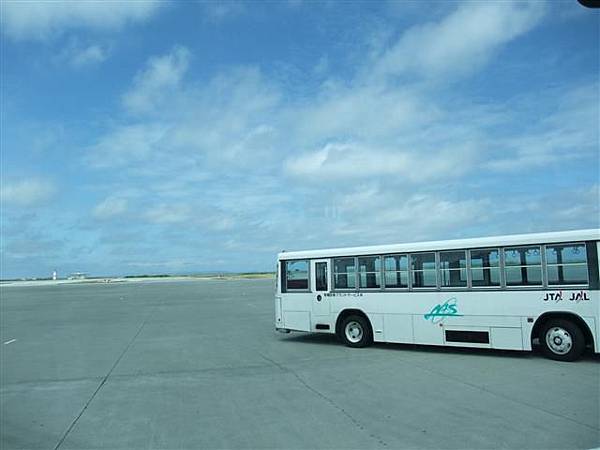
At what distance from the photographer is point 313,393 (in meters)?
8.73

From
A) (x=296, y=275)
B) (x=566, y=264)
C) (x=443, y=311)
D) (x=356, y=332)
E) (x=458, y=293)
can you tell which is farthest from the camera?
(x=296, y=275)

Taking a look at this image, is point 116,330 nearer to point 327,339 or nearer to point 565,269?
point 327,339

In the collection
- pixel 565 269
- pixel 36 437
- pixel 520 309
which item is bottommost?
pixel 36 437

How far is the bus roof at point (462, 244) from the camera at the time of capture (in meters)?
10.9

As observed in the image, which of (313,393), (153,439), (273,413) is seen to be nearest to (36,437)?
A: (153,439)

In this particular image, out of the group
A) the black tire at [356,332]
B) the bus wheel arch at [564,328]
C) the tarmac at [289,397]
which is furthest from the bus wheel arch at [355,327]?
the bus wheel arch at [564,328]

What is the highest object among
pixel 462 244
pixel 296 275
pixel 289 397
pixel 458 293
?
pixel 462 244

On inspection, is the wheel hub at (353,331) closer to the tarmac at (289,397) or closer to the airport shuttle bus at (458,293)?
the airport shuttle bus at (458,293)

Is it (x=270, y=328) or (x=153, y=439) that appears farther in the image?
(x=270, y=328)

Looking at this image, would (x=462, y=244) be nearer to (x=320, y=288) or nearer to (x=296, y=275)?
(x=320, y=288)

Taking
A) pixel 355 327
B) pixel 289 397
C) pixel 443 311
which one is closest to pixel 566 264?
pixel 443 311

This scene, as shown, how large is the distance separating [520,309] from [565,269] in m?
1.18

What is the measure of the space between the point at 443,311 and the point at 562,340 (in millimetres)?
2426

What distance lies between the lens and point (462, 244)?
12.1 meters
